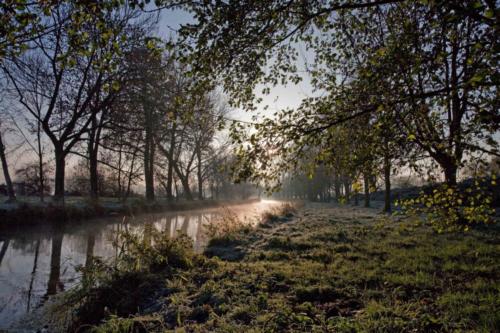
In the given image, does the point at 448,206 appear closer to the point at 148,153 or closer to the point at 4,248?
the point at 4,248

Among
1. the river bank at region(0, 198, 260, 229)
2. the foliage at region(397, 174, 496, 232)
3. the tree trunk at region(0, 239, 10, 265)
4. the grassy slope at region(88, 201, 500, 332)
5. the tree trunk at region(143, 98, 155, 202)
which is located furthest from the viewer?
the tree trunk at region(143, 98, 155, 202)

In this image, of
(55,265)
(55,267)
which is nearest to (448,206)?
(55,267)

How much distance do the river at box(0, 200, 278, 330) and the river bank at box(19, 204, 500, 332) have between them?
110 cm

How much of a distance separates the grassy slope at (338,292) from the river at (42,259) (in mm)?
2285

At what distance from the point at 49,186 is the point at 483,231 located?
4569 centimetres

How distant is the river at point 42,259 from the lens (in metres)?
5.41

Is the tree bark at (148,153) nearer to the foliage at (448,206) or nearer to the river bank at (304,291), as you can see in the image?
the river bank at (304,291)

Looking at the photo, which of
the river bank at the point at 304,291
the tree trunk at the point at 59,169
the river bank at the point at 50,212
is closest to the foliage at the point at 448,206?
the river bank at the point at 304,291

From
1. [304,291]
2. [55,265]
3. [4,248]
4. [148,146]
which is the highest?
[148,146]

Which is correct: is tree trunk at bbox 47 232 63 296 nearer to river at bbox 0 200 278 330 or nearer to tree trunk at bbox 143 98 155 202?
river at bbox 0 200 278 330

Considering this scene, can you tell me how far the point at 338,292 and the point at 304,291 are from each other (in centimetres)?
55

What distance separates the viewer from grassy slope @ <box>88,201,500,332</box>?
11.8 feet

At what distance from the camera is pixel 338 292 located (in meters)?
4.62

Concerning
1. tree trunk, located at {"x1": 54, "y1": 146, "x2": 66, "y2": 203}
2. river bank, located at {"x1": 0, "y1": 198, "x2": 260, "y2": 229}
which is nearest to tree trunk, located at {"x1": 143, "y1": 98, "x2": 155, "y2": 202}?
river bank, located at {"x1": 0, "y1": 198, "x2": 260, "y2": 229}
